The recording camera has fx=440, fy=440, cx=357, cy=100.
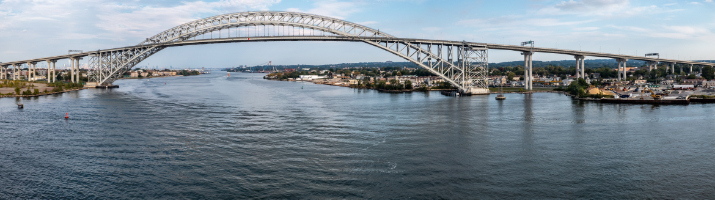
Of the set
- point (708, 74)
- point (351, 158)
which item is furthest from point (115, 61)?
point (708, 74)

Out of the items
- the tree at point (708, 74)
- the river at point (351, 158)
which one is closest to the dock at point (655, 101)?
the river at point (351, 158)

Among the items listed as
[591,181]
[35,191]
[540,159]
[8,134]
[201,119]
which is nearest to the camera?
[35,191]

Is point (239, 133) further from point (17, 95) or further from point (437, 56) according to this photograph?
point (17, 95)

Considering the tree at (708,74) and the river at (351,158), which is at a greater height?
the tree at (708,74)

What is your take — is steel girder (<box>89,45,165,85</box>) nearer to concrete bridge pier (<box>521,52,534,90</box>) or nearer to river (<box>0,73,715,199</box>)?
river (<box>0,73,715,199</box>)

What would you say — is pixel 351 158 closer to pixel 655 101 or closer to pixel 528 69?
pixel 655 101

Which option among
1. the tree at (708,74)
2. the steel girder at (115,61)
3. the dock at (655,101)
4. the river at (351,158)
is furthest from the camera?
the tree at (708,74)

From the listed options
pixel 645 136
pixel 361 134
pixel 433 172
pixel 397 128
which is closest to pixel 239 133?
pixel 361 134

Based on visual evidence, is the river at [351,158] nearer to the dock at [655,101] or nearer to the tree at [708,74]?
the dock at [655,101]
